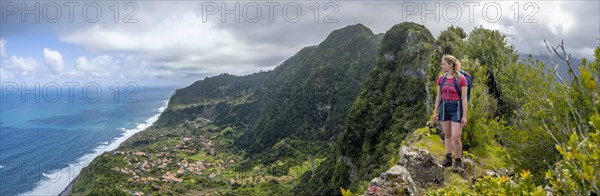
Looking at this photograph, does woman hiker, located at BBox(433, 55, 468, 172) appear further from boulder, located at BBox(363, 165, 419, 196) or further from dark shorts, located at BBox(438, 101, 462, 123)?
boulder, located at BBox(363, 165, 419, 196)

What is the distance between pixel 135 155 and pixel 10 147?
56412 millimetres

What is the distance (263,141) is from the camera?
513ft

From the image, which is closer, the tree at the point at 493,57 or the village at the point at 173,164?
the tree at the point at 493,57

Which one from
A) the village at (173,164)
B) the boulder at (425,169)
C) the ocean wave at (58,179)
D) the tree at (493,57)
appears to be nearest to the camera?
the boulder at (425,169)

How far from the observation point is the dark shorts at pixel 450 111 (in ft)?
22.0

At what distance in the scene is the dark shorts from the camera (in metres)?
6.72

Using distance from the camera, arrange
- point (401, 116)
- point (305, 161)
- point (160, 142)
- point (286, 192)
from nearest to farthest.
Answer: point (401, 116) → point (286, 192) → point (305, 161) → point (160, 142)

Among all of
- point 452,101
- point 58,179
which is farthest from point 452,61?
point 58,179

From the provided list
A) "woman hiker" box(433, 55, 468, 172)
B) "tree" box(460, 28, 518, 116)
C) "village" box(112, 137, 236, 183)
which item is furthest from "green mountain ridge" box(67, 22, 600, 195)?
"woman hiker" box(433, 55, 468, 172)

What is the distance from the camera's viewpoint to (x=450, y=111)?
6.87m

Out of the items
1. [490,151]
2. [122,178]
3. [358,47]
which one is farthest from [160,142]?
[490,151]

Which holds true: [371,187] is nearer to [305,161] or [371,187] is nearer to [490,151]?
[490,151]

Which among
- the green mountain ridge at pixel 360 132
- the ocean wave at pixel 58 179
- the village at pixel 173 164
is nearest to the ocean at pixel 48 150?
the ocean wave at pixel 58 179

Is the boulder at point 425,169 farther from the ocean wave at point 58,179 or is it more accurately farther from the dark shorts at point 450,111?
the ocean wave at point 58,179
